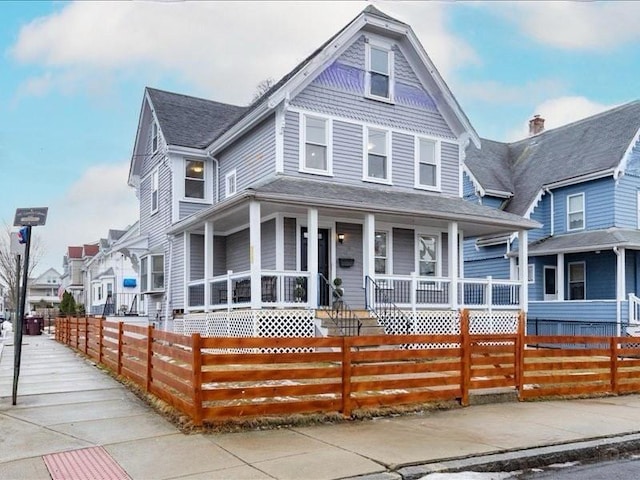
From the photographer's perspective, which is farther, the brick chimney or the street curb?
the brick chimney

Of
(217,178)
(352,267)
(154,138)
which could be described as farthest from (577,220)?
(154,138)

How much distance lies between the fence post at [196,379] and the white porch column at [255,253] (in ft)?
19.3

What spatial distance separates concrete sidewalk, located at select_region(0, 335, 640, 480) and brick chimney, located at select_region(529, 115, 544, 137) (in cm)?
2303

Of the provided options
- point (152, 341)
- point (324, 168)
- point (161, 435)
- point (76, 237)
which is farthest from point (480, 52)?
point (76, 237)

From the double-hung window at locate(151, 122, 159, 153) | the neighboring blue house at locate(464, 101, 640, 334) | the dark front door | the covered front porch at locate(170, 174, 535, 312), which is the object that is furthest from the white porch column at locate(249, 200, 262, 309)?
the neighboring blue house at locate(464, 101, 640, 334)

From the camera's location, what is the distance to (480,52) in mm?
16688

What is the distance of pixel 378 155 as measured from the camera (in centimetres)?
1720

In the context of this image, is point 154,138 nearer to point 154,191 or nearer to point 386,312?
point 154,191

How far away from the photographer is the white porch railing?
13.6m

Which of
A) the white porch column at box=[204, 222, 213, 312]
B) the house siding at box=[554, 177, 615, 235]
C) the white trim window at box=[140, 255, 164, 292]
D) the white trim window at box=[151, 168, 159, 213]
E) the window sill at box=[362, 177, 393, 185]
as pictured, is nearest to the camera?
the white porch column at box=[204, 222, 213, 312]

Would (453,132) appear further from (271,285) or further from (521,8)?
(521,8)

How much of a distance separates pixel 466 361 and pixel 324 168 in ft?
27.4

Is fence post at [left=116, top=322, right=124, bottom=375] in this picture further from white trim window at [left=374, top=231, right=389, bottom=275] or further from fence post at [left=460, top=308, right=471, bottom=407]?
white trim window at [left=374, top=231, right=389, bottom=275]

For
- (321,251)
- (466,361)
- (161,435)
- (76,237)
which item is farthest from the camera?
(76,237)
